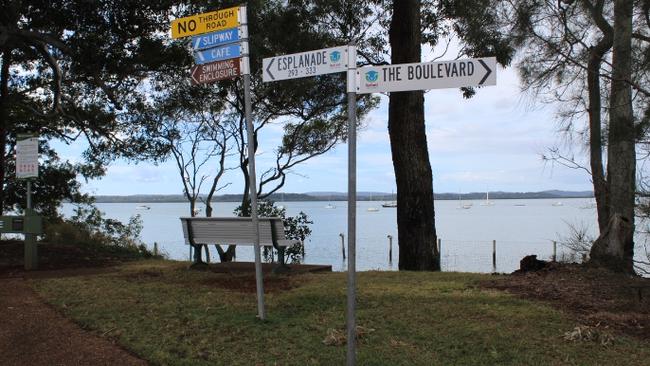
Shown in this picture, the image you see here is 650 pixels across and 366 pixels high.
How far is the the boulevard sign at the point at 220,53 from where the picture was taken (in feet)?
17.9

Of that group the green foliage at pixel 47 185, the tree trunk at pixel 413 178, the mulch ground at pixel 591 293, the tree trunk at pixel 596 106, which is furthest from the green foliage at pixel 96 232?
the tree trunk at pixel 596 106

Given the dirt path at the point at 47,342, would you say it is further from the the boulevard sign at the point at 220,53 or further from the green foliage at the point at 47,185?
the green foliage at the point at 47,185

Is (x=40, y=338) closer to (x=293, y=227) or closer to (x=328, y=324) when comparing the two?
(x=328, y=324)

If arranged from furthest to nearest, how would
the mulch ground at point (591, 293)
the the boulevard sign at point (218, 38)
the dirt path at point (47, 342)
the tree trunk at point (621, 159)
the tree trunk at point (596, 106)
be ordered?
the tree trunk at point (596, 106) → the tree trunk at point (621, 159) → the the boulevard sign at point (218, 38) → the mulch ground at point (591, 293) → the dirt path at point (47, 342)

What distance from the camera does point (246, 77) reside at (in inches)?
217

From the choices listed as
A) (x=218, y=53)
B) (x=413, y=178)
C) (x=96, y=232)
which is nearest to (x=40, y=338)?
(x=218, y=53)

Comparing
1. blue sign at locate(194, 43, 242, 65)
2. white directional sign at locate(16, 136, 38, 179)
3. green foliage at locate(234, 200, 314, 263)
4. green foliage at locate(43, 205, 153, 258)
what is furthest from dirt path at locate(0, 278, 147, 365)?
green foliage at locate(234, 200, 314, 263)

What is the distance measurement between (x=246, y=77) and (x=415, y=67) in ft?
6.72

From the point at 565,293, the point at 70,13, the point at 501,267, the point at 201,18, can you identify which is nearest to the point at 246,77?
the point at 201,18

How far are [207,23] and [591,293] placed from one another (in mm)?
4580

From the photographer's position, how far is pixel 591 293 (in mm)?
6141

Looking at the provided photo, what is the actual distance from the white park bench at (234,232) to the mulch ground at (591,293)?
9.18 feet

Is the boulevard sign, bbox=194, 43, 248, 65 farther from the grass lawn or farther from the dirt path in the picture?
the dirt path

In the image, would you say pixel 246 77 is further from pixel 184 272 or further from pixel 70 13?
pixel 70 13
